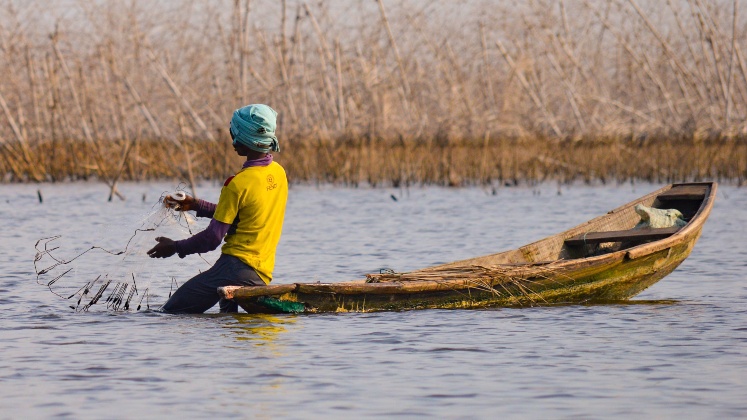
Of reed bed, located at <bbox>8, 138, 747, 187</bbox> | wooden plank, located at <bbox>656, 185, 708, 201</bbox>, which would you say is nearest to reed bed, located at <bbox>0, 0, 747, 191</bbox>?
reed bed, located at <bbox>8, 138, 747, 187</bbox>

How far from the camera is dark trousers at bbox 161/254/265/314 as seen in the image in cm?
733

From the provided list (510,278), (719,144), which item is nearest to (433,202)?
(719,144)

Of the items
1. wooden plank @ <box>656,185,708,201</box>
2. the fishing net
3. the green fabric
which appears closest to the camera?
the green fabric

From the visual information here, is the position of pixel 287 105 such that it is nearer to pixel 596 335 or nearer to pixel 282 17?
pixel 282 17

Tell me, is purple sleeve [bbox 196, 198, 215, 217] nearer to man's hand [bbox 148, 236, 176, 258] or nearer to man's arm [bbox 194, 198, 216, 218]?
man's arm [bbox 194, 198, 216, 218]

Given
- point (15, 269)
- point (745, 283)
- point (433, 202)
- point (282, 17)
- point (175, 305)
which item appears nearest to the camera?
point (175, 305)

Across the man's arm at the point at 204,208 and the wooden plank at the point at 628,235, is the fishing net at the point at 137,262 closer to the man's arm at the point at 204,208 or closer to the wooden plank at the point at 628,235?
the man's arm at the point at 204,208

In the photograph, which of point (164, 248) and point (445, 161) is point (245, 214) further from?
point (445, 161)

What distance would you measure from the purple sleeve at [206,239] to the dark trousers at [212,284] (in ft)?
0.90

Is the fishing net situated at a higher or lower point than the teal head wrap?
lower

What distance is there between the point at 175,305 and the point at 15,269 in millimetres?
3572

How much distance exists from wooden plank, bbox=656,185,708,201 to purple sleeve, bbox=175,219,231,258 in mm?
5021

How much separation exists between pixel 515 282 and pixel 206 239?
2.06 meters

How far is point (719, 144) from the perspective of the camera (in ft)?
64.6
